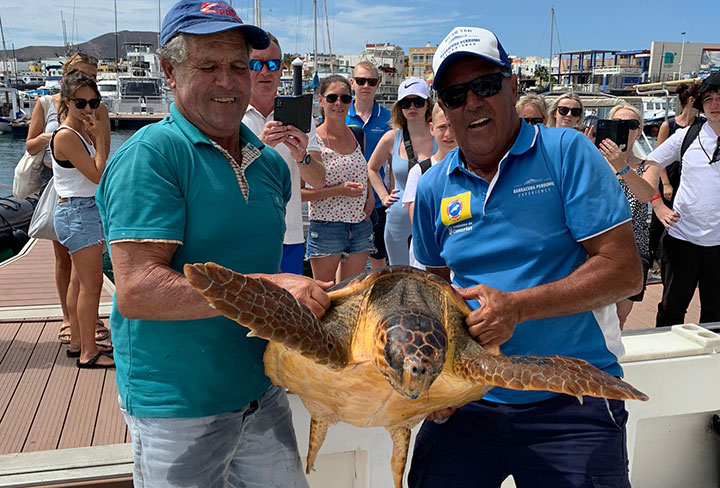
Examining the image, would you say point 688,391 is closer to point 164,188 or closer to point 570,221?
point 570,221

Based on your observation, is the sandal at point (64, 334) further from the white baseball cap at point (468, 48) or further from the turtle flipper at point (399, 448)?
the white baseball cap at point (468, 48)

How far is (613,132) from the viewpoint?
11.7ft

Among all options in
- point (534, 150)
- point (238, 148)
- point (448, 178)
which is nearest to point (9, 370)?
point (238, 148)

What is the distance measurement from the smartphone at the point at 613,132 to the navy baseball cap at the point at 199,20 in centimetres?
272

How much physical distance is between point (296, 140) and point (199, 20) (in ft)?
4.10

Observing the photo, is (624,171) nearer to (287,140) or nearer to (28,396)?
(287,140)

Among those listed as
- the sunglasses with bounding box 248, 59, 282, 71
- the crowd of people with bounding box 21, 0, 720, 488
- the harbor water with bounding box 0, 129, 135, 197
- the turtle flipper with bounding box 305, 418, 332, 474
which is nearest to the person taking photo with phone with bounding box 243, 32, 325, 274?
the sunglasses with bounding box 248, 59, 282, 71

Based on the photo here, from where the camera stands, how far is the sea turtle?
1.29 meters

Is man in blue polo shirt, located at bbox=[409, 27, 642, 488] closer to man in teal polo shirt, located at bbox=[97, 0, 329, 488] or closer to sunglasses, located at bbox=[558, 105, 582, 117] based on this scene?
man in teal polo shirt, located at bbox=[97, 0, 329, 488]

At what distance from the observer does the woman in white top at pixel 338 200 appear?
12.4 ft

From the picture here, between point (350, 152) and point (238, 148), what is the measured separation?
2.32 meters

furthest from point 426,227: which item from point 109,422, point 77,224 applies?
point 77,224

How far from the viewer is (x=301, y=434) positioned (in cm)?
220

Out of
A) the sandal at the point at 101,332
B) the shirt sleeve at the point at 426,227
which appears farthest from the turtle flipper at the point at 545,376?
the sandal at the point at 101,332
